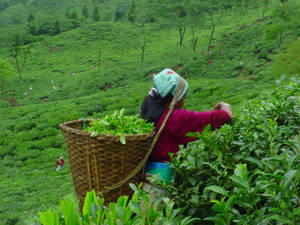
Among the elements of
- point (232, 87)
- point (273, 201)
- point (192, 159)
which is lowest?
point (232, 87)

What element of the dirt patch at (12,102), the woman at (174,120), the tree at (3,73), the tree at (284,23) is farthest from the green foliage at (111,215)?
the tree at (3,73)

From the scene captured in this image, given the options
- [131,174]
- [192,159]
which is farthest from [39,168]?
[192,159]

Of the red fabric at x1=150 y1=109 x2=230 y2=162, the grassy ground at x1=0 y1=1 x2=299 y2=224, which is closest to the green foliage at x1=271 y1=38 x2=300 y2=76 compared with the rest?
the grassy ground at x1=0 y1=1 x2=299 y2=224

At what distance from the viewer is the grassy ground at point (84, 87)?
33.0 ft

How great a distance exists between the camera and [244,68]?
23047 millimetres

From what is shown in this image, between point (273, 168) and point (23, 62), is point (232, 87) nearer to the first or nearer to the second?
point (273, 168)

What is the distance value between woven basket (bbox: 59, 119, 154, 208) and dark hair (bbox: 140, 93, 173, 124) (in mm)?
330

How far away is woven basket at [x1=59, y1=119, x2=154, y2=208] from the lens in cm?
213

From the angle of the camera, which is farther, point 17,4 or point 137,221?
point 17,4

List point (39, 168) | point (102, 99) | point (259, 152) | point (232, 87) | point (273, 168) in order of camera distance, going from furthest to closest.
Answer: point (102, 99), point (232, 87), point (39, 168), point (259, 152), point (273, 168)

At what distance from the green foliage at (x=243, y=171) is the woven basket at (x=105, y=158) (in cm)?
48

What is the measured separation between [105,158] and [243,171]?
1.18 meters

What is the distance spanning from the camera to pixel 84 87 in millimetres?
28453

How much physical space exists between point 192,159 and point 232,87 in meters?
17.0
